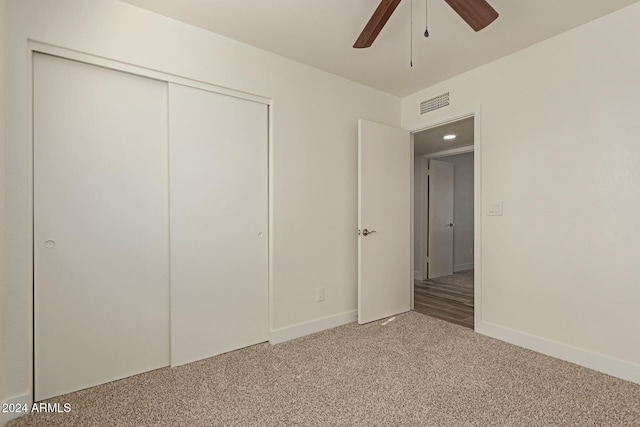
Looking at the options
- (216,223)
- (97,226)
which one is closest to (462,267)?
(216,223)

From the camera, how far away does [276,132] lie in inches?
105

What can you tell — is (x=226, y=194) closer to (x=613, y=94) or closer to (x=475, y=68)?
(x=475, y=68)

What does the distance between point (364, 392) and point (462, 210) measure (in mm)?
5017

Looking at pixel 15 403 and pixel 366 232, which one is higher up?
pixel 366 232

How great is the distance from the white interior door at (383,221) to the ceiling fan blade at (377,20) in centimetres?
113

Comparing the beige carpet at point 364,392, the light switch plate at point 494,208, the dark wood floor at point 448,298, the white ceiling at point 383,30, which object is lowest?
the dark wood floor at point 448,298

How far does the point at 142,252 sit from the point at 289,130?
149 centimetres

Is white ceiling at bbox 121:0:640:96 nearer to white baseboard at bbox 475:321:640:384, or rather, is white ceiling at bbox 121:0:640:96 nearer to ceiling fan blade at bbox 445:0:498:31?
ceiling fan blade at bbox 445:0:498:31

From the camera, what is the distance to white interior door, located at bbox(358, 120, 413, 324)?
10.0 ft

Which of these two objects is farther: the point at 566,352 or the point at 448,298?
the point at 448,298

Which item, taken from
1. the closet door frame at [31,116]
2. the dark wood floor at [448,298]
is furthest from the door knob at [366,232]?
the closet door frame at [31,116]

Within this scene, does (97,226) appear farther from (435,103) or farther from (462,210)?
(462,210)

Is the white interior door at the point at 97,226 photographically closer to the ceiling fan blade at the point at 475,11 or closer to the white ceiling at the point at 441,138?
the ceiling fan blade at the point at 475,11

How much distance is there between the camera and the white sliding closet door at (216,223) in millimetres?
2244
